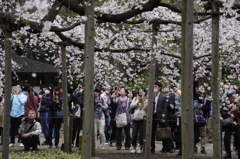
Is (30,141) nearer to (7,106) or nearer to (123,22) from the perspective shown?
(7,106)

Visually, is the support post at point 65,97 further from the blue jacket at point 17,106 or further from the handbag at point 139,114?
the blue jacket at point 17,106

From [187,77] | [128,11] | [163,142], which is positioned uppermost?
[128,11]

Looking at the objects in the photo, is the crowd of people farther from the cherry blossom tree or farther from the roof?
the roof

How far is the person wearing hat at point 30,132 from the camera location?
1173 cm

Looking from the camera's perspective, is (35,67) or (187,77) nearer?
(187,77)

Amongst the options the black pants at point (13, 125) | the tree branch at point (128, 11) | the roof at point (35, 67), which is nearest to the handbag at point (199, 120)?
the tree branch at point (128, 11)

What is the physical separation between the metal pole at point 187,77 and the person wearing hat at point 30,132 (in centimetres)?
713

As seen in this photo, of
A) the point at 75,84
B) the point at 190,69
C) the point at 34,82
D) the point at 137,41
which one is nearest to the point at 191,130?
the point at 190,69

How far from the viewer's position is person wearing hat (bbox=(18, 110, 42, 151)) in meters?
11.7

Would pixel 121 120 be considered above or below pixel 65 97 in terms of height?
below

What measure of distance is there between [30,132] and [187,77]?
7.49 metres

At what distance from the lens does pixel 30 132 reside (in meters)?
11.9

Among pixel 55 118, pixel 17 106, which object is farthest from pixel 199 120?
pixel 17 106

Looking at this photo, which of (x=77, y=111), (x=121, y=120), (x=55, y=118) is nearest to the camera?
(x=77, y=111)
